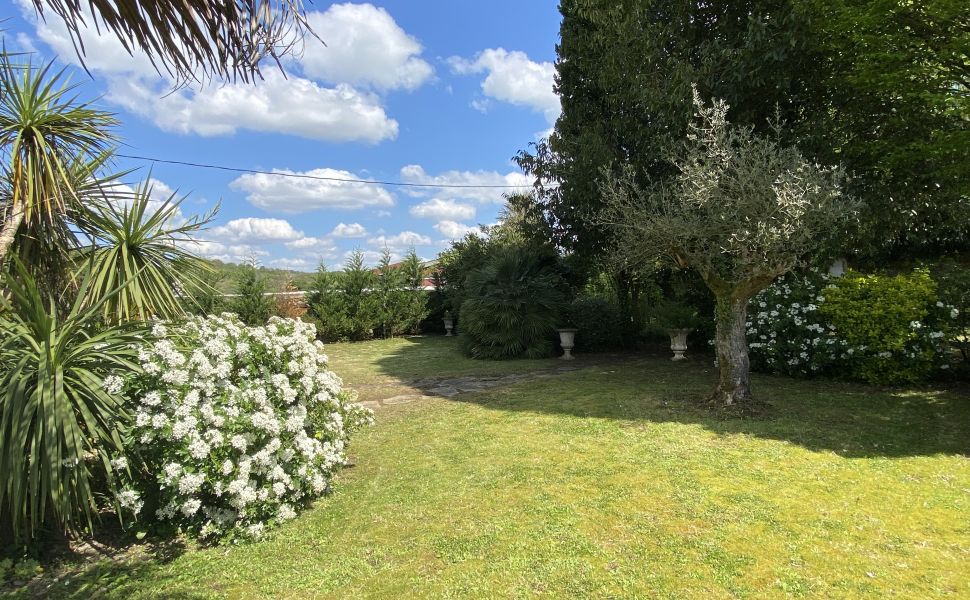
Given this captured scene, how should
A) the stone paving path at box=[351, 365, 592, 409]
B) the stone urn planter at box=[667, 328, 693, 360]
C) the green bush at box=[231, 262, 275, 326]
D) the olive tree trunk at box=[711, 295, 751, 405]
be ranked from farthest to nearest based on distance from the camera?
the green bush at box=[231, 262, 275, 326], the stone urn planter at box=[667, 328, 693, 360], the stone paving path at box=[351, 365, 592, 409], the olive tree trunk at box=[711, 295, 751, 405]

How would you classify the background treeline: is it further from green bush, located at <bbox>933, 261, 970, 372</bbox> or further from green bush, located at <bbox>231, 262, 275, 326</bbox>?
green bush, located at <bbox>933, 261, 970, 372</bbox>

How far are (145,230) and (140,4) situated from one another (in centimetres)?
304

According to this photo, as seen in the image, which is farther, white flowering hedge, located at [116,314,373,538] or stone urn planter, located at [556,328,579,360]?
stone urn planter, located at [556,328,579,360]

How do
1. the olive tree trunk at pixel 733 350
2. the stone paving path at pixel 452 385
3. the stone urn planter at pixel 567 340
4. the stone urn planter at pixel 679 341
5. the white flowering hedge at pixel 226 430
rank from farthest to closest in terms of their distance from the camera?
the stone urn planter at pixel 567 340
the stone urn planter at pixel 679 341
the stone paving path at pixel 452 385
the olive tree trunk at pixel 733 350
the white flowering hedge at pixel 226 430

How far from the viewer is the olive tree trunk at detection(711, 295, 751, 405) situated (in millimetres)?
5995

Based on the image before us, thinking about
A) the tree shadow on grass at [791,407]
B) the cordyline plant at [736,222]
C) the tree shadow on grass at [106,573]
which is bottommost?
the tree shadow on grass at [791,407]

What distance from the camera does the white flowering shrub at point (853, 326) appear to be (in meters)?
6.39

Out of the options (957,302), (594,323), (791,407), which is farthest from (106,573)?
(594,323)

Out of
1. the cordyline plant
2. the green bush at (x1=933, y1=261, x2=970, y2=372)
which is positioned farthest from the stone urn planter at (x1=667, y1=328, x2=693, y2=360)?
the green bush at (x1=933, y1=261, x2=970, y2=372)

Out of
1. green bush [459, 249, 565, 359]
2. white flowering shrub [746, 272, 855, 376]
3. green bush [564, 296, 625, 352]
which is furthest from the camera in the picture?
green bush [564, 296, 625, 352]

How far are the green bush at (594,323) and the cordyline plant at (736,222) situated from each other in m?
5.41

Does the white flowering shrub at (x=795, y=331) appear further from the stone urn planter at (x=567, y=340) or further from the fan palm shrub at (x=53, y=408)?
the fan palm shrub at (x=53, y=408)

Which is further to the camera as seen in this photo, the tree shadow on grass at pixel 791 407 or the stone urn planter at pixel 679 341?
the stone urn planter at pixel 679 341

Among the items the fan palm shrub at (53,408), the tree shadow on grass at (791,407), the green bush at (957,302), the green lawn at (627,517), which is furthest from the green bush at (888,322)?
the fan palm shrub at (53,408)
